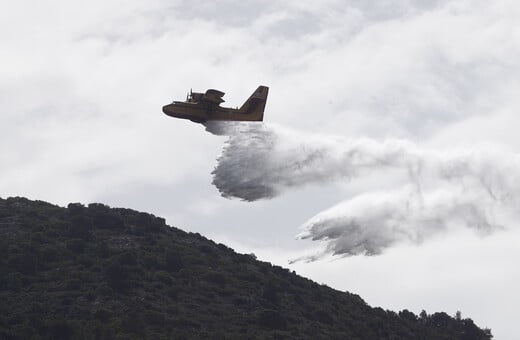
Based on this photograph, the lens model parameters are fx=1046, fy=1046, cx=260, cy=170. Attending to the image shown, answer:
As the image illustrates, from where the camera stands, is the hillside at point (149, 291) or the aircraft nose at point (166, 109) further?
the hillside at point (149, 291)

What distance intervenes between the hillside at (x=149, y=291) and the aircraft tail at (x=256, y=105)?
22.4m

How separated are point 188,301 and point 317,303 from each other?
1833cm

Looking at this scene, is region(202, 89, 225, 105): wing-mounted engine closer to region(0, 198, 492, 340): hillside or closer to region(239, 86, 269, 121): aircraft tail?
region(239, 86, 269, 121): aircraft tail

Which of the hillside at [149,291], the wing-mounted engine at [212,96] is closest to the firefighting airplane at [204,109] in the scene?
the wing-mounted engine at [212,96]

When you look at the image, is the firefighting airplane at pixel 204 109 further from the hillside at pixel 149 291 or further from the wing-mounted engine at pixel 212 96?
the hillside at pixel 149 291

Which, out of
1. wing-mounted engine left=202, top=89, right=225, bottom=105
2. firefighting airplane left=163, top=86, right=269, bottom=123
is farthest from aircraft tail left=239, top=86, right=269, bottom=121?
wing-mounted engine left=202, top=89, right=225, bottom=105

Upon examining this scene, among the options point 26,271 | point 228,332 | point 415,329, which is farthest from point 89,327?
point 415,329

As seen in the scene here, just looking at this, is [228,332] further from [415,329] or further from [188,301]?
[415,329]

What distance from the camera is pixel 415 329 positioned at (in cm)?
12825

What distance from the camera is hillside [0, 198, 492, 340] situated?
9794 centimetres

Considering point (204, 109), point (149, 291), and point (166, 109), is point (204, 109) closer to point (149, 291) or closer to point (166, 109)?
point (166, 109)

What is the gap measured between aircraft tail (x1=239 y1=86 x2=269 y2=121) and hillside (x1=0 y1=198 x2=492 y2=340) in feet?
73.4

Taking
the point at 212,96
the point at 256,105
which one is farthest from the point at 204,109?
the point at 256,105

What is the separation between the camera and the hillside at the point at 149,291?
9794cm
